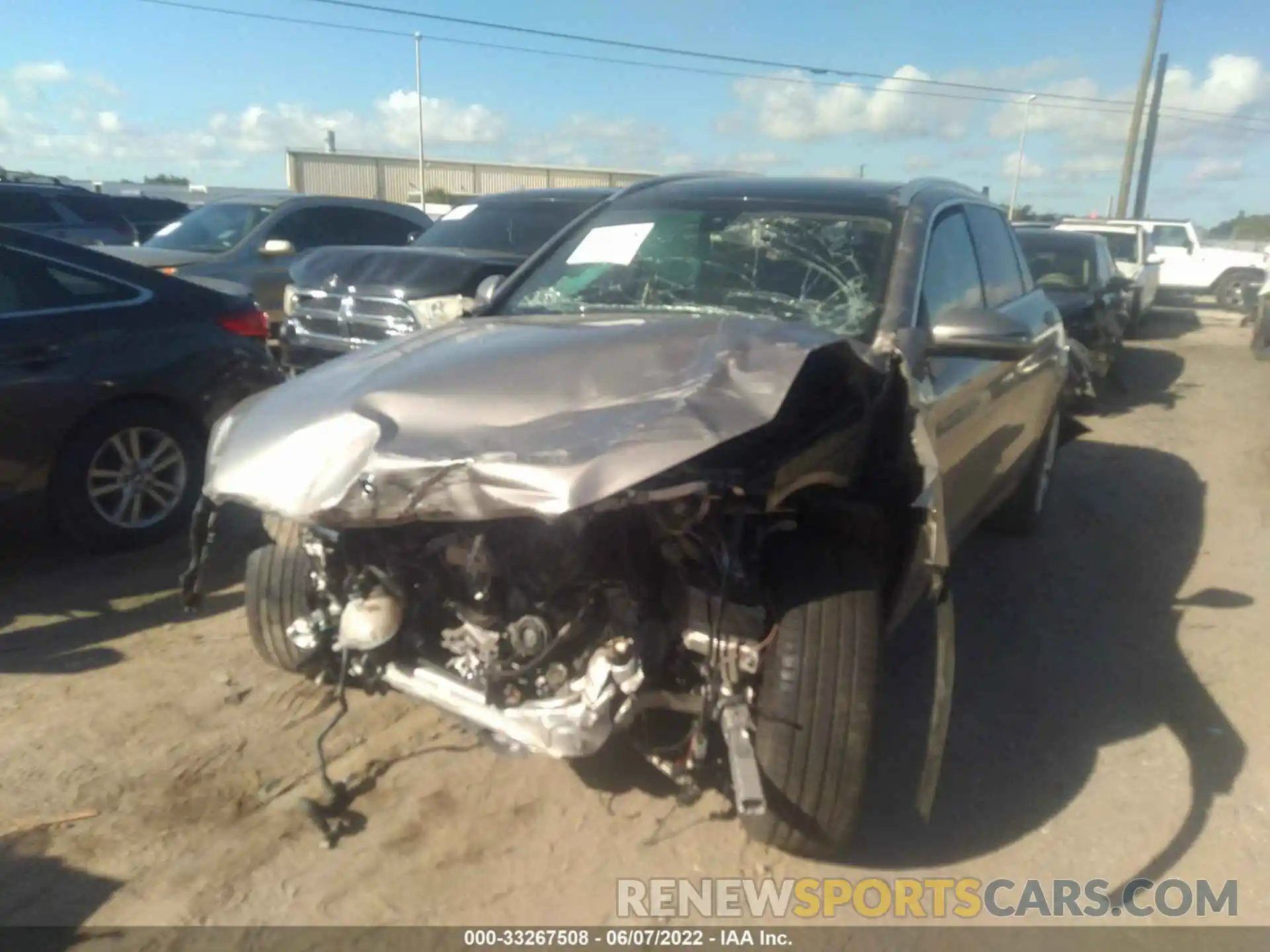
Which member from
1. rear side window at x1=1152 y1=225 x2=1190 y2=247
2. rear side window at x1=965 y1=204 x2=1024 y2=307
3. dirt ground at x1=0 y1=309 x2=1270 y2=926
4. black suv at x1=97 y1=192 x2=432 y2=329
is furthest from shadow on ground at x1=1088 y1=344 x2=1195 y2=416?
rear side window at x1=1152 y1=225 x2=1190 y2=247

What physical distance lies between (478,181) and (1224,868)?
4190cm

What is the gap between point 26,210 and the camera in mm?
14188

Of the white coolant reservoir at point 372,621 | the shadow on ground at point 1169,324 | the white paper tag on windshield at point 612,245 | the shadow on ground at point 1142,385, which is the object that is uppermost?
the white paper tag on windshield at point 612,245

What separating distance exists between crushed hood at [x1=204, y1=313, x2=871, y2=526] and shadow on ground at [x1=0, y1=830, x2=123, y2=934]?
1.10m

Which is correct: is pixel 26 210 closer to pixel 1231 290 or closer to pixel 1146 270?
pixel 1146 270

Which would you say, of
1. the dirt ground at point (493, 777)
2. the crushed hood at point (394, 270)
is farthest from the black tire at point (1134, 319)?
the dirt ground at point (493, 777)

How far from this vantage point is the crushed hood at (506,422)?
2.49 meters

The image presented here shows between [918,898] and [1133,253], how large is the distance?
676 inches

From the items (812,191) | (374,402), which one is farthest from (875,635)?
(812,191)

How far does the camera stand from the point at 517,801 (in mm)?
3365

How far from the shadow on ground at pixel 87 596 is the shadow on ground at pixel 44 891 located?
1205mm

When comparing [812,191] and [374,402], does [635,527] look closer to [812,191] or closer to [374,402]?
[374,402]

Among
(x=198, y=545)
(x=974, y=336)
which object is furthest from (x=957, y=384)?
(x=198, y=545)

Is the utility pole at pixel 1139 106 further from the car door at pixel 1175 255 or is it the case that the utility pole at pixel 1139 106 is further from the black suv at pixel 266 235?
the black suv at pixel 266 235
